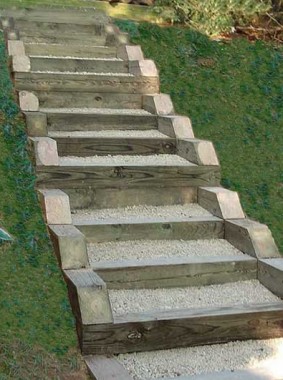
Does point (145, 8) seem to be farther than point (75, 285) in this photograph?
Yes

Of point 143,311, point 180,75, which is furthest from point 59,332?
point 180,75

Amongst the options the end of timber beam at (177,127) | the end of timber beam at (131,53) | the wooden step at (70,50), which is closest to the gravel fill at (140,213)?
the end of timber beam at (177,127)

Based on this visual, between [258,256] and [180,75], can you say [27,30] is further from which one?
[258,256]

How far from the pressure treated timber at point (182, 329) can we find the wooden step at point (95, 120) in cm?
295

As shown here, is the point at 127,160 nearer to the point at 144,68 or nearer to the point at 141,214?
the point at 141,214

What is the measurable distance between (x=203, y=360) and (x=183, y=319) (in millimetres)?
Result: 300

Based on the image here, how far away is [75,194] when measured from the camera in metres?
6.05

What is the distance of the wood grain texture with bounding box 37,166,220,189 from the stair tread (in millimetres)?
218

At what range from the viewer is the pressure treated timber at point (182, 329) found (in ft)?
14.8

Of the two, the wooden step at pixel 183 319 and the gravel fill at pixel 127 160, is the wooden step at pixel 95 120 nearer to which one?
the gravel fill at pixel 127 160

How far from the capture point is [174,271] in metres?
5.32

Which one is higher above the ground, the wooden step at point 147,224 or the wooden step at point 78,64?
the wooden step at point 78,64

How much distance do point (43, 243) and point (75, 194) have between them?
0.93 m

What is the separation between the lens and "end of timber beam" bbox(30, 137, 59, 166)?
19.7 ft
